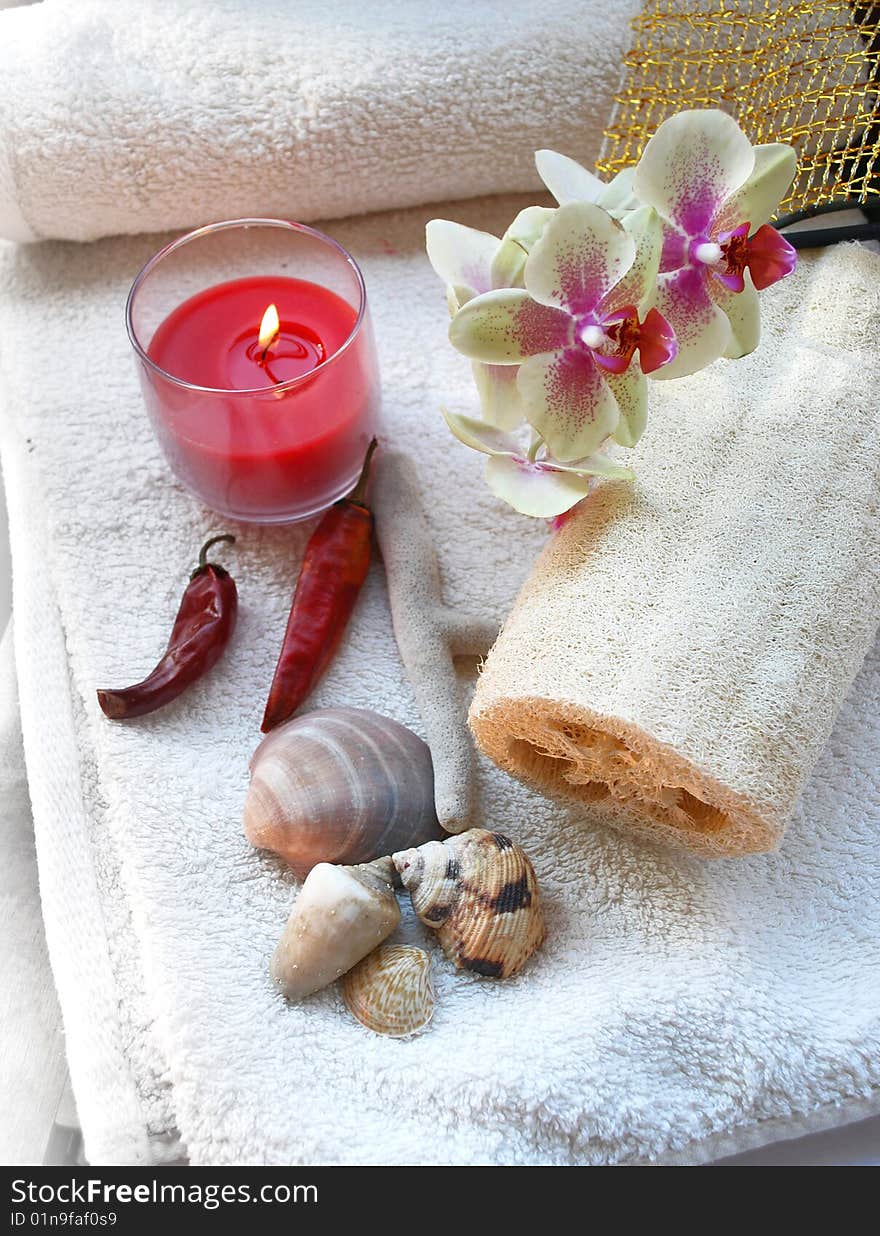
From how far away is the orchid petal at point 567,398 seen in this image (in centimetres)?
63

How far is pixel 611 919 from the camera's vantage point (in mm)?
703

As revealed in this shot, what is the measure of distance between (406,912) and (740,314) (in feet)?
1.31

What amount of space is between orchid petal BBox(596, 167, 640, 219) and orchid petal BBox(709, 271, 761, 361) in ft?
0.22

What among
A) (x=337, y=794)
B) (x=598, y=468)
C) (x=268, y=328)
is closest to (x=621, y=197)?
(x=598, y=468)

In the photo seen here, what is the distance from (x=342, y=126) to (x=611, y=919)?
2.09ft

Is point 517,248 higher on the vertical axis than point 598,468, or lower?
higher

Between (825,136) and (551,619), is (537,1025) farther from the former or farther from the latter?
(825,136)

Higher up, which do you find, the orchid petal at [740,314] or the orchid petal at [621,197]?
the orchid petal at [621,197]

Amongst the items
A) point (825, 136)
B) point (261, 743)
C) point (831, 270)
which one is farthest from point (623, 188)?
point (261, 743)

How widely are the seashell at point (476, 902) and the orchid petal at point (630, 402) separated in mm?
248

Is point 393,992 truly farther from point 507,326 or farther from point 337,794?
point 507,326

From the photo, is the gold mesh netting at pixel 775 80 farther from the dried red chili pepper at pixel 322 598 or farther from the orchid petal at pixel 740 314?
the dried red chili pepper at pixel 322 598

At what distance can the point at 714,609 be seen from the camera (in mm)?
644

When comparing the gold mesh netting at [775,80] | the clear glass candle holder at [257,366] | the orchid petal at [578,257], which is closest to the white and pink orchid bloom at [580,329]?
the orchid petal at [578,257]
